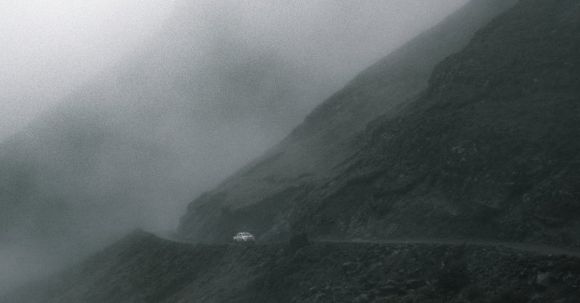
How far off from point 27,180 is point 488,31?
320 feet

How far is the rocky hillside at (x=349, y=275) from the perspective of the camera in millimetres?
17438

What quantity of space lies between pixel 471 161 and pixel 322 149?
27.8 meters

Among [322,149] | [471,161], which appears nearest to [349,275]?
[471,161]

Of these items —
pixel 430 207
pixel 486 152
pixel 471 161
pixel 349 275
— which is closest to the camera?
pixel 349 275

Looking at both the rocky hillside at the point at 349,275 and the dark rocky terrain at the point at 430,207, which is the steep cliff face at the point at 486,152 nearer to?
the dark rocky terrain at the point at 430,207

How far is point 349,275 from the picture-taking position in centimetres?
2336

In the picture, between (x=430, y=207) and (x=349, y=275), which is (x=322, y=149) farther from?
(x=349, y=275)

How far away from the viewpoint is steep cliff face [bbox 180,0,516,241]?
47.3 metres

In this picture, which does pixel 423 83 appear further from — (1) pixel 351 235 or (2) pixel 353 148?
(1) pixel 351 235

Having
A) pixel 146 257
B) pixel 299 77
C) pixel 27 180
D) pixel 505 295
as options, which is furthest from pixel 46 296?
pixel 299 77

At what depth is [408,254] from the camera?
22797 mm

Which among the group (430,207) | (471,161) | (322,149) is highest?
(322,149)

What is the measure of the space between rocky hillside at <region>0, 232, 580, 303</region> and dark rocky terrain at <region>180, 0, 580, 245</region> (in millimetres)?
4625

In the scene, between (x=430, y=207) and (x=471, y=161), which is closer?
(x=430, y=207)
